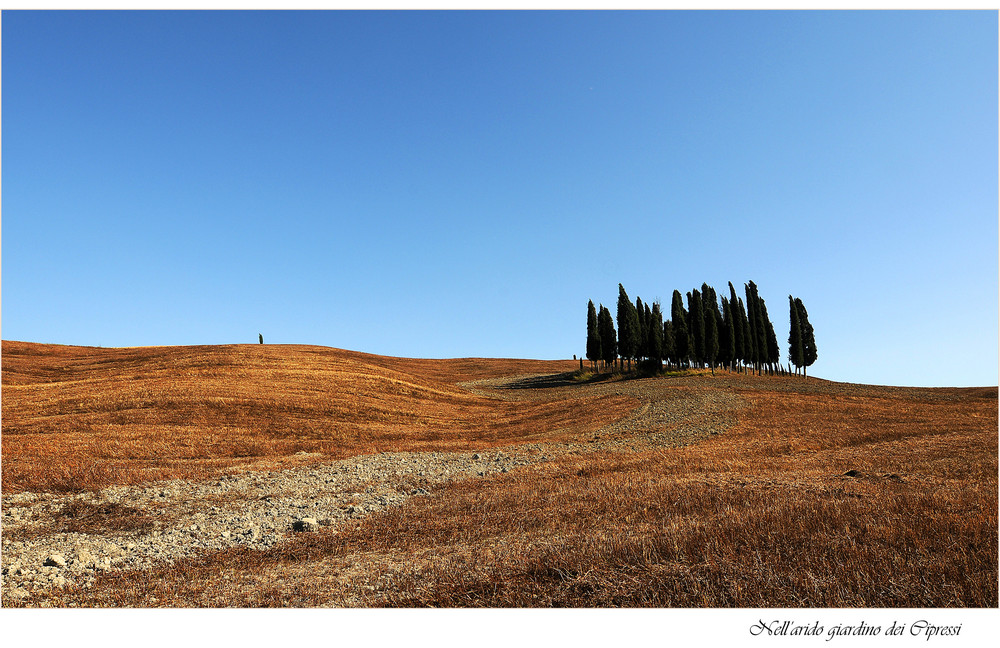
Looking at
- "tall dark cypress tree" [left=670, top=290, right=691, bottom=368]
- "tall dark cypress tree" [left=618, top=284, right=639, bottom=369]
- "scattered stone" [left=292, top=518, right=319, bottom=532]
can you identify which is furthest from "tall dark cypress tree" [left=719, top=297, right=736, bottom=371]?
"scattered stone" [left=292, top=518, right=319, bottom=532]

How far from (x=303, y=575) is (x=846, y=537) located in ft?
29.1

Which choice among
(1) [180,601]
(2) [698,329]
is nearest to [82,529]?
(1) [180,601]

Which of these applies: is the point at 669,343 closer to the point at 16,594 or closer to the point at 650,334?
the point at 650,334

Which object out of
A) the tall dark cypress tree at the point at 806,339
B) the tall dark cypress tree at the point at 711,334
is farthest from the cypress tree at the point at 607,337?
the tall dark cypress tree at the point at 806,339

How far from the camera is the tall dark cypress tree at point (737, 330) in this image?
82625mm

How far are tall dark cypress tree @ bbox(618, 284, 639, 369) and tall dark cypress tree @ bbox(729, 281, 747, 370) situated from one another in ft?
51.8

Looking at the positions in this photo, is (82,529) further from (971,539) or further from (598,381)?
(598,381)

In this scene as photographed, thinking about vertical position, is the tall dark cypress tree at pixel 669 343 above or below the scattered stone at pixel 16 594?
above

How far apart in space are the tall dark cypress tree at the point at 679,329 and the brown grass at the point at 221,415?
34086 mm

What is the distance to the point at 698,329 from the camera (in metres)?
78.6

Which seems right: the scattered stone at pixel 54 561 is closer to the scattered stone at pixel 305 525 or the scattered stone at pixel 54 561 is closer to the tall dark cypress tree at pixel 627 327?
the scattered stone at pixel 305 525

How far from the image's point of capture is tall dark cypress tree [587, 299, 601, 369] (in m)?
91.2

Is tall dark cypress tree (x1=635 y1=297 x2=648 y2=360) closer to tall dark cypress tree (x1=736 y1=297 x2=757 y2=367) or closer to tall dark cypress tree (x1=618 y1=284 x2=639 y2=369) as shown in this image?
tall dark cypress tree (x1=618 y1=284 x2=639 y2=369)

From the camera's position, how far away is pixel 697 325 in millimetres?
78625
